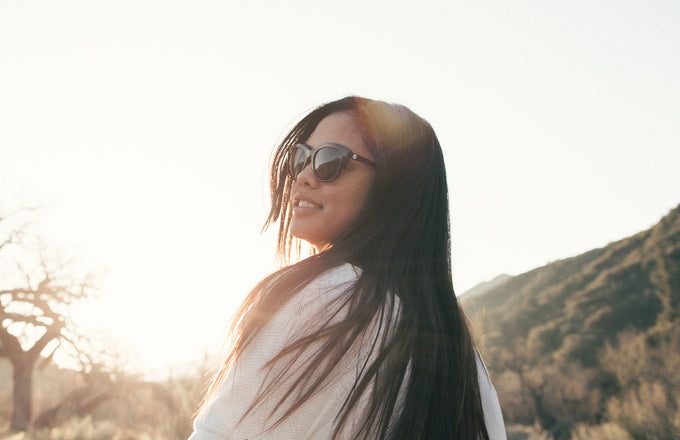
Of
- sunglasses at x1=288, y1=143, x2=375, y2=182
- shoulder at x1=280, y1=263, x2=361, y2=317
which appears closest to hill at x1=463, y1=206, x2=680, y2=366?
sunglasses at x1=288, y1=143, x2=375, y2=182

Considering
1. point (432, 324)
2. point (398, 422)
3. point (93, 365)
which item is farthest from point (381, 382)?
point (93, 365)

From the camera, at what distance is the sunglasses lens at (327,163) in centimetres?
148

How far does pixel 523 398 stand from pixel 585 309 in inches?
582

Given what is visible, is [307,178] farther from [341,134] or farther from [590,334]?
[590,334]

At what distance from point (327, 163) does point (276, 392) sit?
0.77m

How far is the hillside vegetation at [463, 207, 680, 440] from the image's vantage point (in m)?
24.6

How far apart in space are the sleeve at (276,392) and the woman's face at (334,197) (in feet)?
1.66

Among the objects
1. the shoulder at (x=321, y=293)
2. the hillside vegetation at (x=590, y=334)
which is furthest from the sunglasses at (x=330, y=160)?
the hillside vegetation at (x=590, y=334)

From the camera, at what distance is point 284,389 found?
3.05 feet

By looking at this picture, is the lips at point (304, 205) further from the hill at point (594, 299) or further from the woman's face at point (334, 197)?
the hill at point (594, 299)

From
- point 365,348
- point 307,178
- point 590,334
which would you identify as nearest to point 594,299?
point 590,334

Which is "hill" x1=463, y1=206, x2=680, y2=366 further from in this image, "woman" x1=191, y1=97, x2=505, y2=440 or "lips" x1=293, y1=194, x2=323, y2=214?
"woman" x1=191, y1=97, x2=505, y2=440

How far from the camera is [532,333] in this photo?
37.9m

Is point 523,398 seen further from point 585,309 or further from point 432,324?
point 432,324
